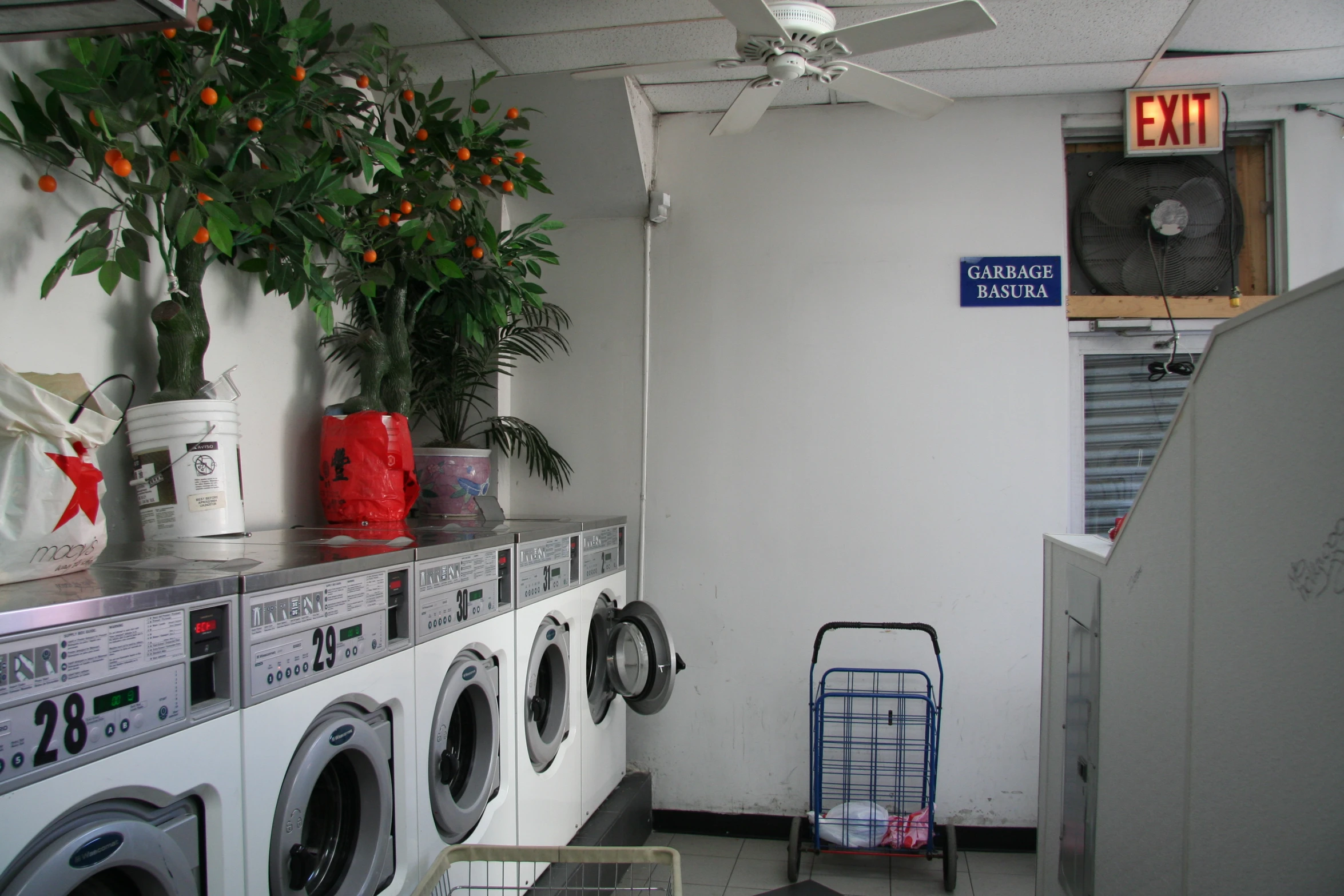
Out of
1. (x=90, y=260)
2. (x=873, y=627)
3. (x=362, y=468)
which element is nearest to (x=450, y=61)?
(x=362, y=468)

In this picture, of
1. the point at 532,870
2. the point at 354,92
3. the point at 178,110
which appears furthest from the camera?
the point at 532,870

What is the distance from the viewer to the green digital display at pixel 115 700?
1.14 meters

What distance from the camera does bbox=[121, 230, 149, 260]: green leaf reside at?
1794 millimetres

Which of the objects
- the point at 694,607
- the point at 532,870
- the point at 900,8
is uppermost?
the point at 900,8

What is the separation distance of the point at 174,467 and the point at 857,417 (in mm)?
2569

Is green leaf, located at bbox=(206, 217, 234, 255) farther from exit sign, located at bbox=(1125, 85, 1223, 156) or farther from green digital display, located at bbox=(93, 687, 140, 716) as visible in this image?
exit sign, located at bbox=(1125, 85, 1223, 156)

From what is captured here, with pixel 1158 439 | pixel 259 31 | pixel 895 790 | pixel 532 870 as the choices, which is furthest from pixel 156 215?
pixel 1158 439

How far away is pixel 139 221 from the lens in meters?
1.77

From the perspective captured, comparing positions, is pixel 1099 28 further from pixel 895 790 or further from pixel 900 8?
pixel 895 790

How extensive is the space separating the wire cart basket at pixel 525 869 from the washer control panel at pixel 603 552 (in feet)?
3.29

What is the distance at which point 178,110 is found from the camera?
1910mm

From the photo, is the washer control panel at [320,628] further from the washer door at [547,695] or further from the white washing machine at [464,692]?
the washer door at [547,695]

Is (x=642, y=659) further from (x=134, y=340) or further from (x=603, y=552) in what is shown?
(x=134, y=340)

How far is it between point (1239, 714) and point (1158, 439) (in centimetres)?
280
